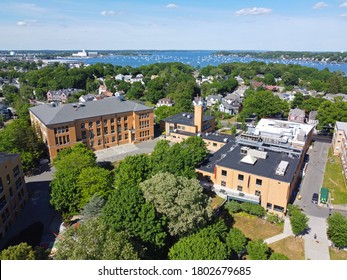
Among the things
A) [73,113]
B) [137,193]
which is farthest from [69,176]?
[73,113]

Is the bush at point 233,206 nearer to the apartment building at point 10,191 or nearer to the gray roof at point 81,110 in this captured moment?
the apartment building at point 10,191

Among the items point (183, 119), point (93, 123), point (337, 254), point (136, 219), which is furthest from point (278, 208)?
point (93, 123)

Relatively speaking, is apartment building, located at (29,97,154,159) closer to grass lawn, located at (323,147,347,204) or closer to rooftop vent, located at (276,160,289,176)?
rooftop vent, located at (276,160,289,176)

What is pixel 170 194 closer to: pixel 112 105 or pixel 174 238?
pixel 174 238

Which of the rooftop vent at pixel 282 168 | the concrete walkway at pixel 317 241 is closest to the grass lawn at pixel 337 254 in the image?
the concrete walkway at pixel 317 241

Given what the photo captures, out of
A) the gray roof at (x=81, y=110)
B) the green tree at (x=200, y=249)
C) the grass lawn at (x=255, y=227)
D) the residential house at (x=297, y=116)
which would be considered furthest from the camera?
the residential house at (x=297, y=116)

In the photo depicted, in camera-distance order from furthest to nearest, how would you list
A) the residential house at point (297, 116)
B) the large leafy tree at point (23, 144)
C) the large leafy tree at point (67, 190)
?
the residential house at point (297, 116)
the large leafy tree at point (23, 144)
the large leafy tree at point (67, 190)

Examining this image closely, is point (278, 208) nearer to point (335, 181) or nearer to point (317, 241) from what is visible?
point (317, 241)
